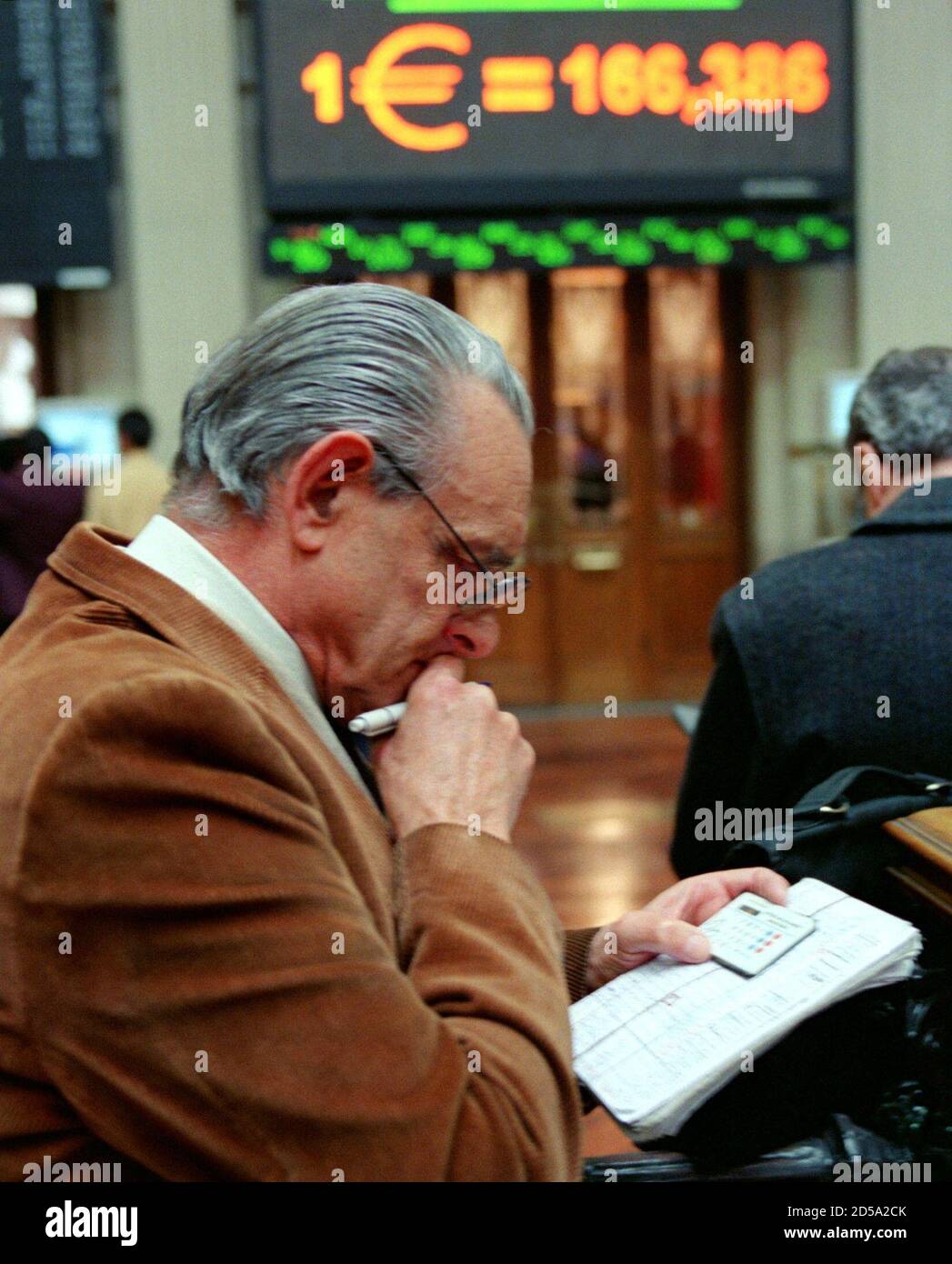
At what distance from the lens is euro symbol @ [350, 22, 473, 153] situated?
20.7 feet

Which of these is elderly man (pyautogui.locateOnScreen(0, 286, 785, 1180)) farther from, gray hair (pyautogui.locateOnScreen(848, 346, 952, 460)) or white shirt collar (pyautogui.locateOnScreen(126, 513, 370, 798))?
gray hair (pyautogui.locateOnScreen(848, 346, 952, 460))

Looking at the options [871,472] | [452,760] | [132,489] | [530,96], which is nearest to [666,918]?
[452,760]

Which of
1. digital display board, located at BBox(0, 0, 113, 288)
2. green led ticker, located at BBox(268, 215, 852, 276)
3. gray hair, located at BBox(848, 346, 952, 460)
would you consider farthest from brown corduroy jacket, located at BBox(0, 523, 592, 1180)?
digital display board, located at BBox(0, 0, 113, 288)

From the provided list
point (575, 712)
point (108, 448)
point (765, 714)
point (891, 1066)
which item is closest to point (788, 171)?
point (575, 712)

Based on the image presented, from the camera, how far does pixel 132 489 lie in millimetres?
5723

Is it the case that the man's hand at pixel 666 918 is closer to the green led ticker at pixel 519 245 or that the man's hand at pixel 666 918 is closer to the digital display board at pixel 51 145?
the green led ticker at pixel 519 245

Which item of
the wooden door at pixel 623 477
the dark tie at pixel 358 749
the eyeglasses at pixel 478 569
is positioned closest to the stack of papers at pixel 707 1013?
the dark tie at pixel 358 749

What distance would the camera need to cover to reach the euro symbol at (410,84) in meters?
6.30

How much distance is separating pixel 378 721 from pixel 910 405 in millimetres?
1326

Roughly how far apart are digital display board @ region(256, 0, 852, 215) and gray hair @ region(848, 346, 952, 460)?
461cm

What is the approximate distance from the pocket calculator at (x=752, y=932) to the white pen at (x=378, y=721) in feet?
1.22

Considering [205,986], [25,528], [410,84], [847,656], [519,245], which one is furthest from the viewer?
[519,245]

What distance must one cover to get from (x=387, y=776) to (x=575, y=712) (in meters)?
6.87

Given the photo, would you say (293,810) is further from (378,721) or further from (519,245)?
(519,245)
